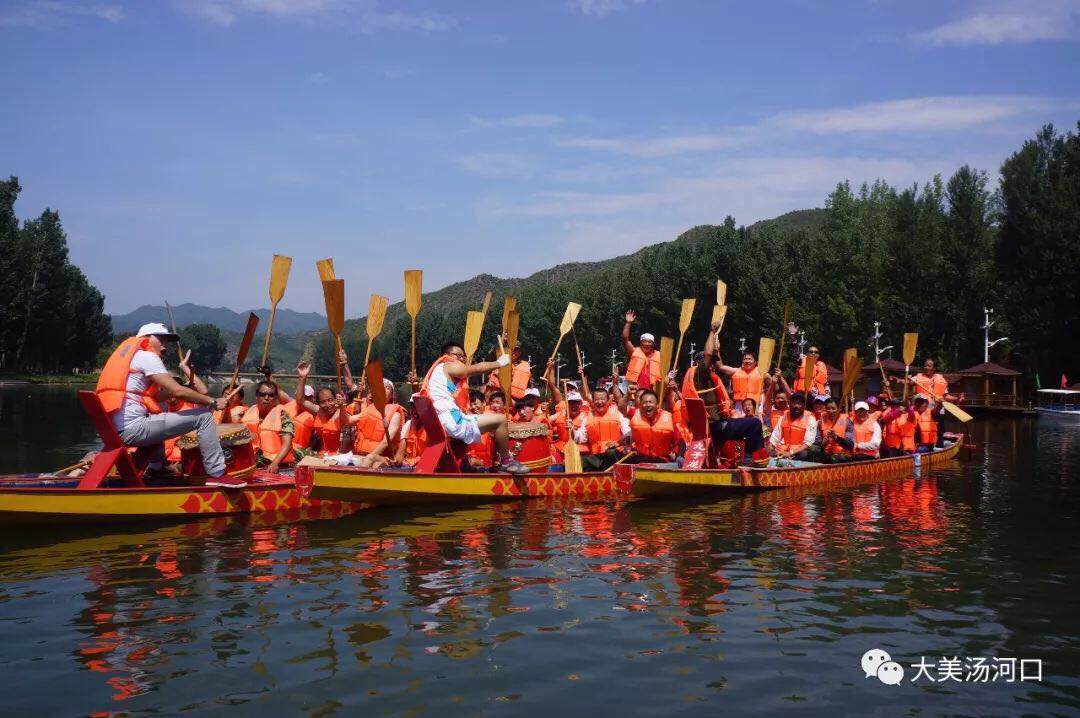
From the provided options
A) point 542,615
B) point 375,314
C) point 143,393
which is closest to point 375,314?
point 375,314

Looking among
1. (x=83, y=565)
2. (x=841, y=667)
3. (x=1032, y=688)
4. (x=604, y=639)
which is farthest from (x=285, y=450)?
(x=1032, y=688)

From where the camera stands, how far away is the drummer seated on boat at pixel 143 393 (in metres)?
10.9

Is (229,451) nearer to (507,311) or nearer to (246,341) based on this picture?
(246,341)

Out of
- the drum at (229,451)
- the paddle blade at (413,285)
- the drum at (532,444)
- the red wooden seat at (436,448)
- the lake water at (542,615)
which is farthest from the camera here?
the paddle blade at (413,285)

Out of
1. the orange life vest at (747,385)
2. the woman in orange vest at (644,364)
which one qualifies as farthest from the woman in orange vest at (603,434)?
the orange life vest at (747,385)

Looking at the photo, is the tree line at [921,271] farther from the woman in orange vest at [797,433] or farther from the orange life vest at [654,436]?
the orange life vest at [654,436]

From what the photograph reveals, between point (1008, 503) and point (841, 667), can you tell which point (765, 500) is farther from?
point (841, 667)

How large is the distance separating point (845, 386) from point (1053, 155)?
44.7 meters

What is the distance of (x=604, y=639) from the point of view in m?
7.58

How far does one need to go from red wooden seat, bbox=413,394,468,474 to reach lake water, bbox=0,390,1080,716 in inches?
26.6

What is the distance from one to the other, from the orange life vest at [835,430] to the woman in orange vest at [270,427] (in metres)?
9.77

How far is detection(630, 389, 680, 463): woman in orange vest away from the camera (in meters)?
15.6

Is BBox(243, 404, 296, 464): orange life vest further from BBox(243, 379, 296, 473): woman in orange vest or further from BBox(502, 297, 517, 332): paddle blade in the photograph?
BBox(502, 297, 517, 332): paddle blade

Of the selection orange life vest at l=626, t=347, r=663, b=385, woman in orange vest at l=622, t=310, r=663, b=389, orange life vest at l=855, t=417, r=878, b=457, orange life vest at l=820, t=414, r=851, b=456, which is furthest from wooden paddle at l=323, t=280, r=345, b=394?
orange life vest at l=855, t=417, r=878, b=457
